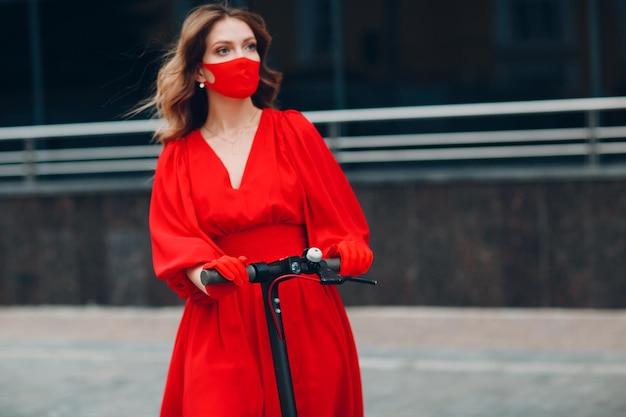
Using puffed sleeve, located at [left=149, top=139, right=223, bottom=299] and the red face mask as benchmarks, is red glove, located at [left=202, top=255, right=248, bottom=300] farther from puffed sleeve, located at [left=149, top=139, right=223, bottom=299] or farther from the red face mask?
the red face mask

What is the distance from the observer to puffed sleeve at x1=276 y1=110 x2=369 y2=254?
156 inches

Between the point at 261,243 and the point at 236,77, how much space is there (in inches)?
21.7

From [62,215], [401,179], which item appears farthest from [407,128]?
[62,215]

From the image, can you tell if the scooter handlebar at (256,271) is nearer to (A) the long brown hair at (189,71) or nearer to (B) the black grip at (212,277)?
(B) the black grip at (212,277)

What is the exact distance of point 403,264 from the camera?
440 inches

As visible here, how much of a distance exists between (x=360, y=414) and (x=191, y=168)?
0.97 m

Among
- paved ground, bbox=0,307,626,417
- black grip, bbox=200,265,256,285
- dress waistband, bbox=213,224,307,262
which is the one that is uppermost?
dress waistband, bbox=213,224,307,262

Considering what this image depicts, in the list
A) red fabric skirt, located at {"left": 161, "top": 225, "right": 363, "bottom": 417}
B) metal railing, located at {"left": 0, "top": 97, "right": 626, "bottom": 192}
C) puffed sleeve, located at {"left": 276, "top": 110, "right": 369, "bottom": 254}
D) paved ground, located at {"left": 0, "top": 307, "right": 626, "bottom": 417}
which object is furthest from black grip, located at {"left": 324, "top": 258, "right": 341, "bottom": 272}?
metal railing, located at {"left": 0, "top": 97, "right": 626, "bottom": 192}

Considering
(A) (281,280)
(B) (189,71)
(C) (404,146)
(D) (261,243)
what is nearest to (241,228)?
(D) (261,243)

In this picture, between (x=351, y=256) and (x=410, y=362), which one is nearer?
(x=351, y=256)

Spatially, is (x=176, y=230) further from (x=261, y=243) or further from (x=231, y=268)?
(x=231, y=268)

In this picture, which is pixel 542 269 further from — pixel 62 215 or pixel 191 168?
pixel 191 168

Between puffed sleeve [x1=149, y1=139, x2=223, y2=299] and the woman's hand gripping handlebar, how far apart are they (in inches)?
7.6

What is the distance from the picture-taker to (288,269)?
364 centimetres
